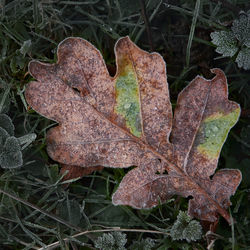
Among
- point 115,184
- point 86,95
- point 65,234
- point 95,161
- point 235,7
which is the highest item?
point 235,7

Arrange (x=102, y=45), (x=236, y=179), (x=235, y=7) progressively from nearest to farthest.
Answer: (x=236, y=179)
(x=235, y=7)
(x=102, y=45)

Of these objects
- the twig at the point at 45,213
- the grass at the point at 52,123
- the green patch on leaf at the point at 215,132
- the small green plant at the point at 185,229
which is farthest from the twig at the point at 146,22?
the twig at the point at 45,213

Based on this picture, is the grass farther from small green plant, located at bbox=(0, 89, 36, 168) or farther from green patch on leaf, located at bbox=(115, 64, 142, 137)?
green patch on leaf, located at bbox=(115, 64, 142, 137)

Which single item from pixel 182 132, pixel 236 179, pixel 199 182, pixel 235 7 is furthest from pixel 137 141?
pixel 235 7

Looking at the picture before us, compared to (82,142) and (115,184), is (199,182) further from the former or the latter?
(82,142)

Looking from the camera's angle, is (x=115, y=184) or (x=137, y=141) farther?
(x=115, y=184)

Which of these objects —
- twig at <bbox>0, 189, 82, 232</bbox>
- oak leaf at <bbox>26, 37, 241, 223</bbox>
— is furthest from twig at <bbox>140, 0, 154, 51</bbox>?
twig at <bbox>0, 189, 82, 232</bbox>

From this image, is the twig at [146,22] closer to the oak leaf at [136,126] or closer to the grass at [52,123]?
the grass at [52,123]

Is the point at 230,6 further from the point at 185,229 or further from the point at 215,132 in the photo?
the point at 185,229
